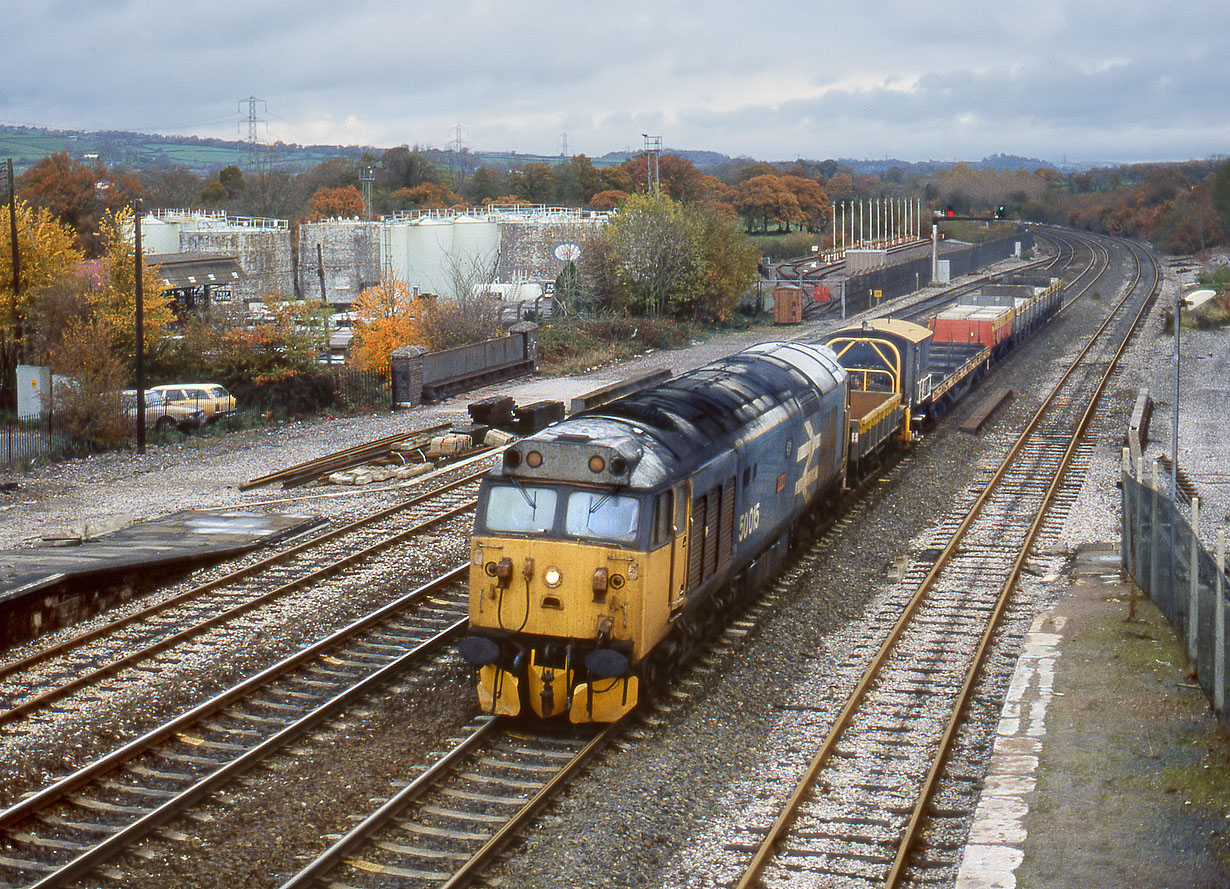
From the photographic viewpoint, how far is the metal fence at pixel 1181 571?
12055mm

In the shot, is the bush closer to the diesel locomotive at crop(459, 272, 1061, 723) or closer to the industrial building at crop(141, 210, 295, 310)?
the industrial building at crop(141, 210, 295, 310)

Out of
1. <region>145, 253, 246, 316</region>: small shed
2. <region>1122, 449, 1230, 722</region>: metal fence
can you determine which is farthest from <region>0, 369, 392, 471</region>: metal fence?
<region>1122, 449, 1230, 722</region>: metal fence

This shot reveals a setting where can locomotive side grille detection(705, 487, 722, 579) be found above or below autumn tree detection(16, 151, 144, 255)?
below

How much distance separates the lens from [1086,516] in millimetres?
22547

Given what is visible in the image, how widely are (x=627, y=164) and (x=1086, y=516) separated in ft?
394

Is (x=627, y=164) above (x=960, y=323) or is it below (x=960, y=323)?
above

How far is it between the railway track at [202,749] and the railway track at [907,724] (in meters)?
4.95

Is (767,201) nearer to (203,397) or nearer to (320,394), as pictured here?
(320,394)

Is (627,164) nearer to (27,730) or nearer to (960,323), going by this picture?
(960,323)

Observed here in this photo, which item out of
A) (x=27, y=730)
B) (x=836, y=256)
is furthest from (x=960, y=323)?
(x=836, y=256)

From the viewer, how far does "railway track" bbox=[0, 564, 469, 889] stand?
985 cm

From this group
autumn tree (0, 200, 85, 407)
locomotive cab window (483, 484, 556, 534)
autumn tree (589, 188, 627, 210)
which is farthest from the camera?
autumn tree (589, 188, 627, 210)

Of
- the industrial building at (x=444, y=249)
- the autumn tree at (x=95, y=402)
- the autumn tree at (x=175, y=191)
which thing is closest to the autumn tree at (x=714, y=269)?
the industrial building at (x=444, y=249)

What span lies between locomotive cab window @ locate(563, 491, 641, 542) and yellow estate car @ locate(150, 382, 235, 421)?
26.0m
